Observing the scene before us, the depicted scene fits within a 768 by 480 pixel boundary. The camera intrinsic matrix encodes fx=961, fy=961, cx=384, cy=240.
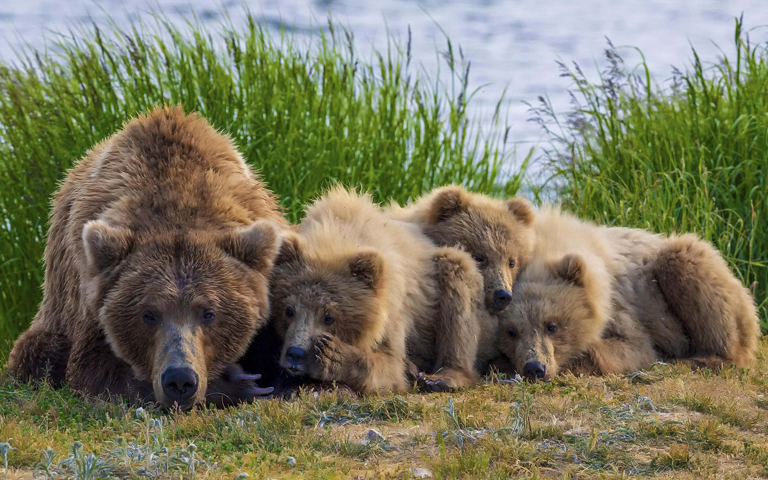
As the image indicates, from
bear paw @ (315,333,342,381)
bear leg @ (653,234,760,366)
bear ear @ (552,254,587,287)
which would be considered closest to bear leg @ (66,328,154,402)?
bear paw @ (315,333,342,381)

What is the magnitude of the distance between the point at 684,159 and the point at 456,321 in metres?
3.76

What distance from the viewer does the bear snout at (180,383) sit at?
195 inches

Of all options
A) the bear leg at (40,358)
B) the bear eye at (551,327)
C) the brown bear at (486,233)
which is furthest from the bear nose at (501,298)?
the bear leg at (40,358)

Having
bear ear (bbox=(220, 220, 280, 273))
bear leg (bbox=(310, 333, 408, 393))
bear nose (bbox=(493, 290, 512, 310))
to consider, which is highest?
bear ear (bbox=(220, 220, 280, 273))

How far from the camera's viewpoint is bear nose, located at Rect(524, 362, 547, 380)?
6086mm

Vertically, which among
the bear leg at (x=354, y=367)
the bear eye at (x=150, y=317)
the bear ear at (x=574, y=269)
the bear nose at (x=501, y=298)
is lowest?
the bear leg at (x=354, y=367)

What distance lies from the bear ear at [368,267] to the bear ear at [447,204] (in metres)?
1.37

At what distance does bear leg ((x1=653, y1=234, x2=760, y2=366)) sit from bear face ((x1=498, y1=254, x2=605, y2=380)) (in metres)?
0.71

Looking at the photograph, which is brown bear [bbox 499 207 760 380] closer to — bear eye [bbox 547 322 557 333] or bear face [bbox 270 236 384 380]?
bear eye [bbox 547 322 557 333]

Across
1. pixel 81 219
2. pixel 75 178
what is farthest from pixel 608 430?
pixel 75 178

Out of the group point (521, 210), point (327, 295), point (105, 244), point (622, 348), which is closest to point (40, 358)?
point (105, 244)

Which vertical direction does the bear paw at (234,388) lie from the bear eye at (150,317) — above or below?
below

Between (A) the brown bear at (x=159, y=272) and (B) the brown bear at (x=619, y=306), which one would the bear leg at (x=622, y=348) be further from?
(A) the brown bear at (x=159, y=272)

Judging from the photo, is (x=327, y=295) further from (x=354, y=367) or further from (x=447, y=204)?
(x=447, y=204)
